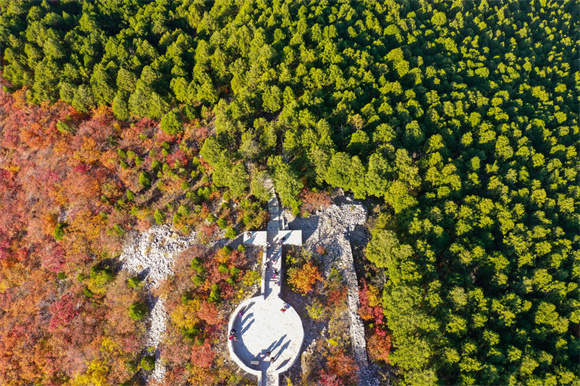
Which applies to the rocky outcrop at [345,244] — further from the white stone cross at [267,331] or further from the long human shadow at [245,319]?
the long human shadow at [245,319]

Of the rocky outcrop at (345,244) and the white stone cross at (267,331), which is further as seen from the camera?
the rocky outcrop at (345,244)

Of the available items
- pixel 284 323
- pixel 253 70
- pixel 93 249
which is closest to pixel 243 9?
pixel 253 70

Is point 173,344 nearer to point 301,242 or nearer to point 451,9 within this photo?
point 301,242

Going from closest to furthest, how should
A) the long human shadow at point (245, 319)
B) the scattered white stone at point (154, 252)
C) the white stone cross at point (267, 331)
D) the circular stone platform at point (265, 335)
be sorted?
the white stone cross at point (267, 331) < the circular stone platform at point (265, 335) < the long human shadow at point (245, 319) < the scattered white stone at point (154, 252)

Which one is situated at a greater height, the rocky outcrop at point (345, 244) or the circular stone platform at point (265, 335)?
the rocky outcrop at point (345, 244)

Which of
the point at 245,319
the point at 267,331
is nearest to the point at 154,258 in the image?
the point at 245,319

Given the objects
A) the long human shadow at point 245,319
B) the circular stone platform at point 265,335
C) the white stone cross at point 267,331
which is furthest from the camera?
the long human shadow at point 245,319

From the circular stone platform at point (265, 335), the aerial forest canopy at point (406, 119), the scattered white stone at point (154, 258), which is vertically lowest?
the circular stone platform at point (265, 335)

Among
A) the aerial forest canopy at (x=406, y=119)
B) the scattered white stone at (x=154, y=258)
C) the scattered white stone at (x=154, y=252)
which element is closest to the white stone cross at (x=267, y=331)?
the scattered white stone at (x=154, y=258)
